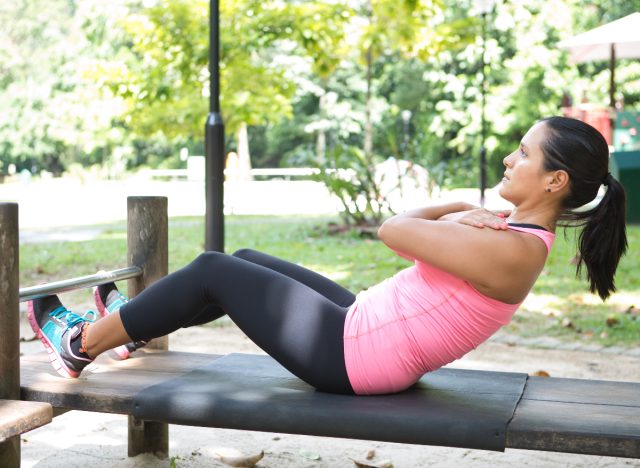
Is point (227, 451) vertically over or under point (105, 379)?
under

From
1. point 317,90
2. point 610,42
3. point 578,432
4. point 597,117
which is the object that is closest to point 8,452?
point 578,432

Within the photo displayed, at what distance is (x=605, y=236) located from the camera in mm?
2670

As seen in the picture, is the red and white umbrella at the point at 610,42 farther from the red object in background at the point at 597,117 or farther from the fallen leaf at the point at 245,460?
the fallen leaf at the point at 245,460

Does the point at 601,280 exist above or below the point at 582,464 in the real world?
above

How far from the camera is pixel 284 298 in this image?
2.76 metres

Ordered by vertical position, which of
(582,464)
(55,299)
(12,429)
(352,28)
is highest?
(352,28)

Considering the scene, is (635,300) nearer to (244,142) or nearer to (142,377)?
(142,377)

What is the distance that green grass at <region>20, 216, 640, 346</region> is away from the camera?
21.3 feet

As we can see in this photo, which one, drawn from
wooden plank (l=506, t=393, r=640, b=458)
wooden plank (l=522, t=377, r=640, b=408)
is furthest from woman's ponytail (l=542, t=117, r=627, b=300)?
wooden plank (l=506, t=393, r=640, b=458)

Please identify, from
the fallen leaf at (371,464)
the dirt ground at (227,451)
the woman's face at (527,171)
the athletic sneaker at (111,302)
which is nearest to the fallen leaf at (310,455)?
the dirt ground at (227,451)

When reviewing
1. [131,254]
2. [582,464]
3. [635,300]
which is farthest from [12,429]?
[635,300]

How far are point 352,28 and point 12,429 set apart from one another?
37.3 ft

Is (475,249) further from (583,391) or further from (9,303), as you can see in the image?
(9,303)

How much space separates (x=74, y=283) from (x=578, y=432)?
1.82m
